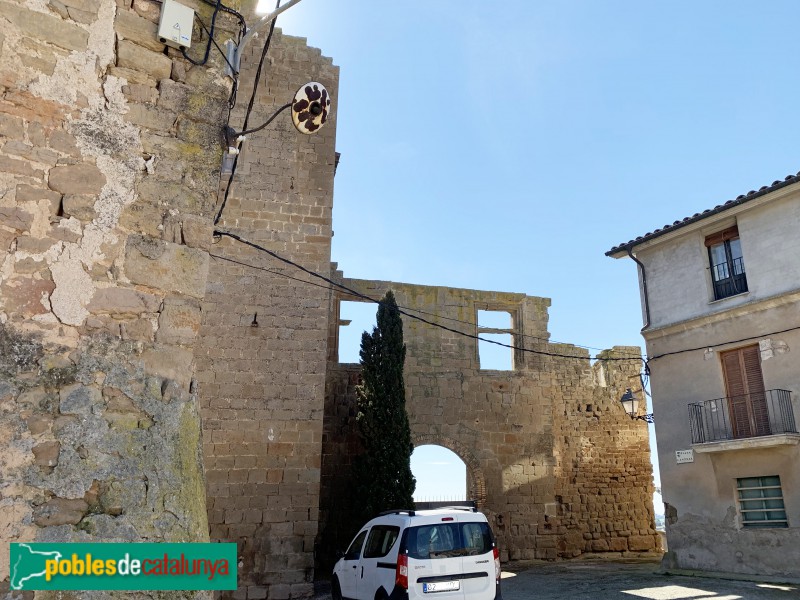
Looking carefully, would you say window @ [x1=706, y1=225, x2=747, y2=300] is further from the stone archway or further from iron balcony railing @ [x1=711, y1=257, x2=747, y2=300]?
the stone archway

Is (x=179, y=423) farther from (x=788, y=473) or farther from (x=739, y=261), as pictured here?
(x=739, y=261)

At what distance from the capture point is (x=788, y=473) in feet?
33.9

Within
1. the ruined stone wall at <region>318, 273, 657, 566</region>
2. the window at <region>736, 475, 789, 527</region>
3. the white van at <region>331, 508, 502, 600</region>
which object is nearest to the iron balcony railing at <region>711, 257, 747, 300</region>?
the window at <region>736, 475, 789, 527</region>

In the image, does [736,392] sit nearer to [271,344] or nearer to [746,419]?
[746,419]

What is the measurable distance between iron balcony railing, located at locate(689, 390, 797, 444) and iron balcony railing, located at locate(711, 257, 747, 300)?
2.01 m

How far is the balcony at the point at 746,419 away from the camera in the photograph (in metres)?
10.4

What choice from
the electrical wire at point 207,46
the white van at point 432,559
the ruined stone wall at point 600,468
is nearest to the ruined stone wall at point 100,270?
the electrical wire at point 207,46

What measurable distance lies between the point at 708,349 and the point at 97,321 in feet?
37.2

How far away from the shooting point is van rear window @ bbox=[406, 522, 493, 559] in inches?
281

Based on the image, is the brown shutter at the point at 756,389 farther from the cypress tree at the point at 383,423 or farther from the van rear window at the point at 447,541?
the cypress tree at the point at 383,423

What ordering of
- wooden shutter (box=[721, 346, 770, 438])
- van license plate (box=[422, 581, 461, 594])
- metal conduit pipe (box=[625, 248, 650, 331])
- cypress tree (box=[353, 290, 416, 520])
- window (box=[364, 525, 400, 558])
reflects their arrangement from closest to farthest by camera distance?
van license plate (box=[422, 581, 461, 594]), window (box=[364, 525, 400, 558]), wooden shutter (box=[721, 346, 770, 438]), cypress tree (box=[353, 290, 416, 520]), metal conduit pipe (box=[625, 248, 650, 331])

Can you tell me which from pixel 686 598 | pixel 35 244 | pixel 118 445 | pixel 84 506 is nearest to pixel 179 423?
pixel 118 445

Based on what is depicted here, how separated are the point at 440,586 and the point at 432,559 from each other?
0.94 ft

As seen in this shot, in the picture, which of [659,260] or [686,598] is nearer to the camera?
[686,598]
